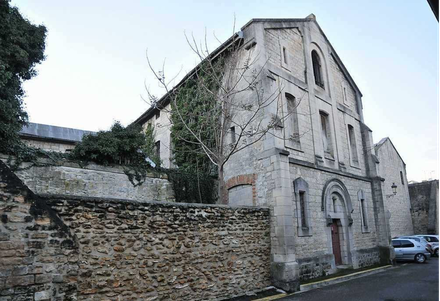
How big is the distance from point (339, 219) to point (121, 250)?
1067 cm

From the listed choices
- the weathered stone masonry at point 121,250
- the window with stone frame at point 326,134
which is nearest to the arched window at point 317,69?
the window with stone frame at point 326,134

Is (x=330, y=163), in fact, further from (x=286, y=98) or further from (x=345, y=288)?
(x=345, y=288)

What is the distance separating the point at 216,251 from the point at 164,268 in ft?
5.71

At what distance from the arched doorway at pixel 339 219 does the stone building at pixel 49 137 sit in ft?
39.4

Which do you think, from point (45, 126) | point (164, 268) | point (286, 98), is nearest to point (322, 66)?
point (286, 98)

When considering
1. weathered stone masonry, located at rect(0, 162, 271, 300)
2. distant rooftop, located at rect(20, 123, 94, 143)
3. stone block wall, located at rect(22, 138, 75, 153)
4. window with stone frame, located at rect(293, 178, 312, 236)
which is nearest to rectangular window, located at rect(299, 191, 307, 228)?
window with stone frame, located at rect(293, 178, 312, 236)

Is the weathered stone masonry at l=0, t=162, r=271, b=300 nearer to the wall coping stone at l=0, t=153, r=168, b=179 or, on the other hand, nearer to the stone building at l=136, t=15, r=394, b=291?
the stone building at l=136, t=15, r=394, b=291

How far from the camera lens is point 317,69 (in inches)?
663

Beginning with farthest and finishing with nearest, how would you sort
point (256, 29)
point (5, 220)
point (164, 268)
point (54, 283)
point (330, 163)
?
point (330, 163), point (256, 29), point (164, 268), point (54, 283), point (5, 220)

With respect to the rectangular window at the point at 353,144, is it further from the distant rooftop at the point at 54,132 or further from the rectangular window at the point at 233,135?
the distant rooftop at the point at 54,132

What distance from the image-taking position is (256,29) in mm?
13094

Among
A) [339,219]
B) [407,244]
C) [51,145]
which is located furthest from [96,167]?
[407,244]

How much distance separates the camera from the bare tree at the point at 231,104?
1202 cm

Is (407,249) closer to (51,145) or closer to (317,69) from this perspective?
(317,69)
